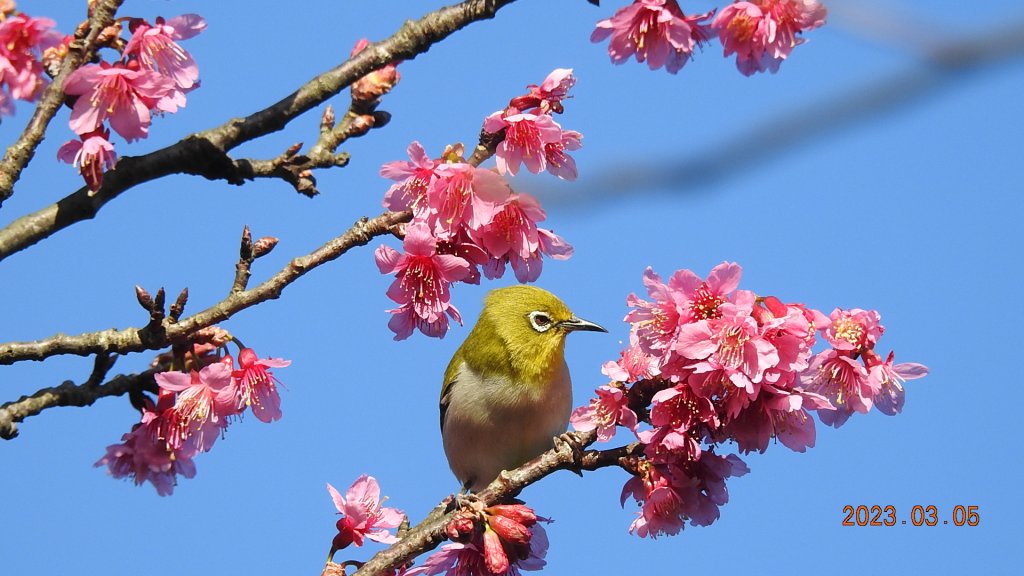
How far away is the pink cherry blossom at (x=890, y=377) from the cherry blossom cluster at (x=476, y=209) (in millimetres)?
1469

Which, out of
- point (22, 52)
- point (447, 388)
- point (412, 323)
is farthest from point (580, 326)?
point (22, 52)

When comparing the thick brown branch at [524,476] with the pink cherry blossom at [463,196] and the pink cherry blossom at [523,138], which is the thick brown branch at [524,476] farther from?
the pink cherry blossom at [523,138]

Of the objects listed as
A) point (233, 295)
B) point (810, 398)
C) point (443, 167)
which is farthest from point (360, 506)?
point (810, 398)

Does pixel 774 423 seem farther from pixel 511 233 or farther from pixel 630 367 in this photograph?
pixel 511 233

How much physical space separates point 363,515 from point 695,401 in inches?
78.8

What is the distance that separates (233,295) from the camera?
4.56 metres

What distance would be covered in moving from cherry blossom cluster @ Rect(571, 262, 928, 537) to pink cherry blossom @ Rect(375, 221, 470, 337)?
81 cm

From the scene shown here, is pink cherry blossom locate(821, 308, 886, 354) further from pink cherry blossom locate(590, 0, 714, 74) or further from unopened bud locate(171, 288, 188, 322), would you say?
unopened bud locate(171, 288, 188, 322)

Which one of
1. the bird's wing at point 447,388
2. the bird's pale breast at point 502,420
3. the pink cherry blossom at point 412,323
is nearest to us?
the pink cherry blossom at point 412,323

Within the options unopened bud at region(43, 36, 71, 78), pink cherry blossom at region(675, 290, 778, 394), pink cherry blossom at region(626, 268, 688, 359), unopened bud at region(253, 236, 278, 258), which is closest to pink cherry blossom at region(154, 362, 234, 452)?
unopened bud at region(253, 236, 278, 258)

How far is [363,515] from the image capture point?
215 inches

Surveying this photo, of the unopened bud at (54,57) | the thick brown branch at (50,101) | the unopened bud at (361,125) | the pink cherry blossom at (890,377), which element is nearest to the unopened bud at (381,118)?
the unopened bud at (361,125)

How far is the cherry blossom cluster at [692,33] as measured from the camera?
4.39m

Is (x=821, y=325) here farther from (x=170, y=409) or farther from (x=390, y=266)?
(x=170, y=409)
